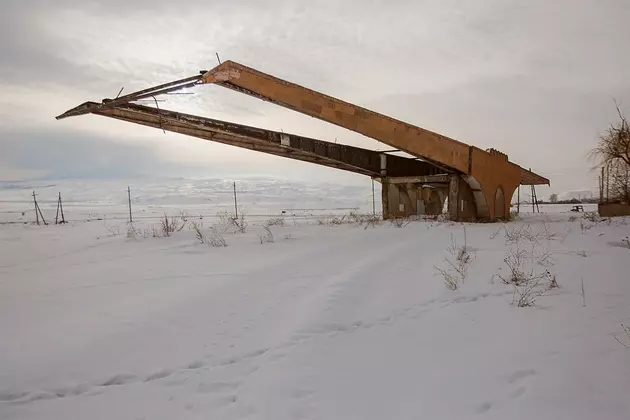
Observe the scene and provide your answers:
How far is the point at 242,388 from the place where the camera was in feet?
7.70

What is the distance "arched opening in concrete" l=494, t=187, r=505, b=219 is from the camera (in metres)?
13.0

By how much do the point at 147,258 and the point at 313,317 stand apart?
4.14m

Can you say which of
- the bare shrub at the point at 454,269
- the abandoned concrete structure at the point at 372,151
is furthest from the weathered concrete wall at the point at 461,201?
the bare shrub at the point at 454,269

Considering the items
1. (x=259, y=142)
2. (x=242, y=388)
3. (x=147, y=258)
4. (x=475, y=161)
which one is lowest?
(x=242, y=388)

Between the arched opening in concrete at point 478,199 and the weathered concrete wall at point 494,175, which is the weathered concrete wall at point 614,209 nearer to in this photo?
the weathered concrete wall at point 494,175

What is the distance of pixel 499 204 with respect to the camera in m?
13.2

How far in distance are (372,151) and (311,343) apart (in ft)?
36.8

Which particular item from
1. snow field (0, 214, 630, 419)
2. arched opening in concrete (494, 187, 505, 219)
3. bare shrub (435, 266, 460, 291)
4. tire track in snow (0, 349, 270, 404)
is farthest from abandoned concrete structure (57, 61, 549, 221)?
tire track in snow (0, 349, 270, 404)

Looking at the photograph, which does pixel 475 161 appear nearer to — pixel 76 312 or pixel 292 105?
pixel 292 105

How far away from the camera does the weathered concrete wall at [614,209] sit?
46.1 ft

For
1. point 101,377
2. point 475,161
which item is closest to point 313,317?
point 101,377

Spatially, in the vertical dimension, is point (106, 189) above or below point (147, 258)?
above

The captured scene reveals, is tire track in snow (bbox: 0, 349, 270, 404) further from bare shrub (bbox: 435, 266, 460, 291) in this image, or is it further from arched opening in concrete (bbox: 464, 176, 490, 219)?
arched opening in concrete (bbox: 464, 176, 490, 219)

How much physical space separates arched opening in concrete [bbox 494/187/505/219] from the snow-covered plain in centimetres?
777
